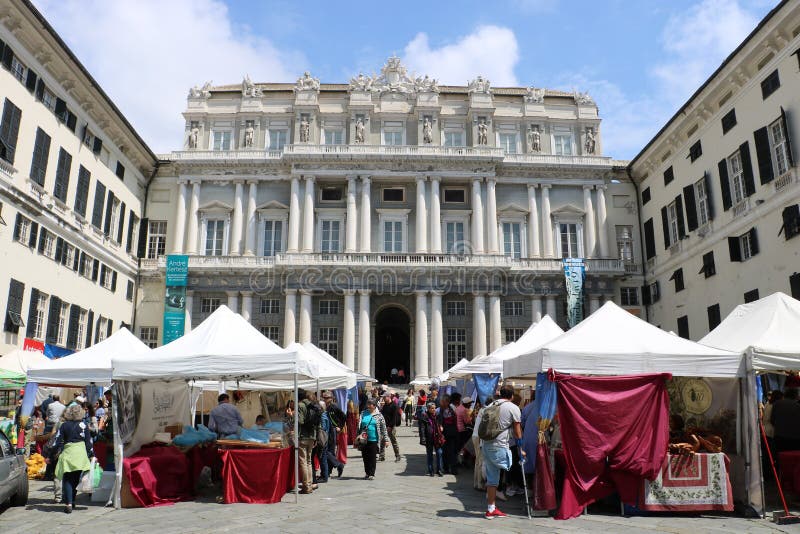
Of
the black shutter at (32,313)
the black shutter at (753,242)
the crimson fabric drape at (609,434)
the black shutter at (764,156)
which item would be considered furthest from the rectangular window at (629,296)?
the black shutter at (32,313)

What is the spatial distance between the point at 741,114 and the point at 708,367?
18375 mm

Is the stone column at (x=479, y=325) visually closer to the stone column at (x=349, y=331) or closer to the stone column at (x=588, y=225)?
the stone column at (x=349, y=331)

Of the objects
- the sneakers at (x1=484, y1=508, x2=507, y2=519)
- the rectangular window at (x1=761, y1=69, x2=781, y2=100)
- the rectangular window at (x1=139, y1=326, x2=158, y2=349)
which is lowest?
the sneakers at (x1=484, y1=508, x2=507, y2=519)

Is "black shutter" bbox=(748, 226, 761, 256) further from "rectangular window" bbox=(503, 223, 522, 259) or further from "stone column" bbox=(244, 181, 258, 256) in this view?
"stone column" bbox=(244, 181, 258, 256)

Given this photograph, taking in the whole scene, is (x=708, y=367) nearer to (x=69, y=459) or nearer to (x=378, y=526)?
(x=378, y=526)

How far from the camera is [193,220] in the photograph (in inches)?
1401

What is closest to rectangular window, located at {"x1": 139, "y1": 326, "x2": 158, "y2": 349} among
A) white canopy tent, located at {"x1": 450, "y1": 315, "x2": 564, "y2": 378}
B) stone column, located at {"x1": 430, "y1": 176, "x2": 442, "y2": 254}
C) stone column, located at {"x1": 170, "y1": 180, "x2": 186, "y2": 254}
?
stone column, located at {"x1": 170, "y1": 180, "x2": 186, "y2": 254}

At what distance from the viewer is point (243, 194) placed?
36.2m

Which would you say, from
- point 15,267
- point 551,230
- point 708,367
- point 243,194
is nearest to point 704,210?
point 551,230

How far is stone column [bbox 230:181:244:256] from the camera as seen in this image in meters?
35.3

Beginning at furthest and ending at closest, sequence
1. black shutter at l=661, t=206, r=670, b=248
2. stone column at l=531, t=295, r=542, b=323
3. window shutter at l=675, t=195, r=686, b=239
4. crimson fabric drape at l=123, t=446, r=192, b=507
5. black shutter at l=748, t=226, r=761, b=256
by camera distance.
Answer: stone column at l=531, t=295, r=542, b=323 < black shutter at l=661, t=206, r=670, b=248 < window shutter at l=675, t=195, r=686, b=239 < black shutter at l=748, t=226, r=761, b=256 < crimson fabric drape at l=123, t=446, r=192, b=507

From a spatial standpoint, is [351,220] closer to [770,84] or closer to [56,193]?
[56,193]

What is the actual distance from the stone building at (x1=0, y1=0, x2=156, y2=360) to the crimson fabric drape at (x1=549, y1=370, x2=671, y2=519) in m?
20.4

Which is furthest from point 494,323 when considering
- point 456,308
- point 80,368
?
point 80,368
